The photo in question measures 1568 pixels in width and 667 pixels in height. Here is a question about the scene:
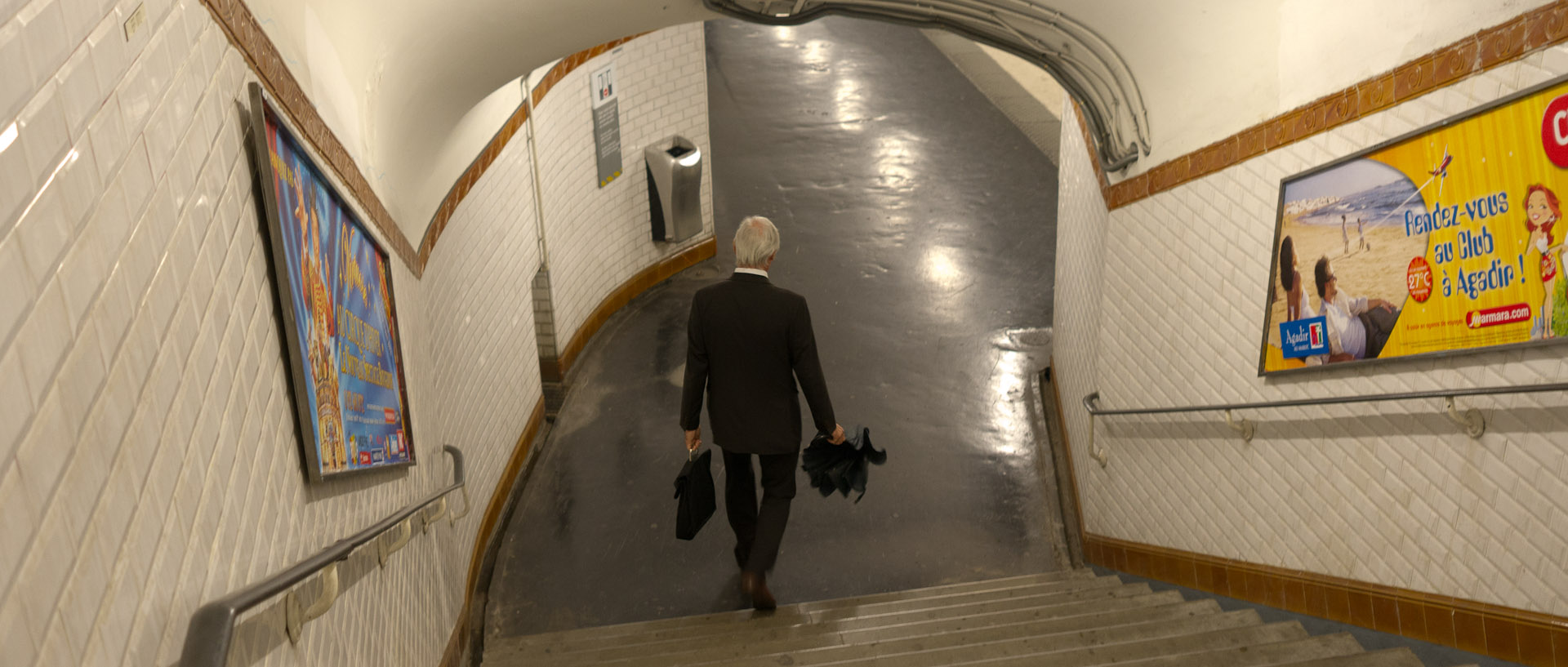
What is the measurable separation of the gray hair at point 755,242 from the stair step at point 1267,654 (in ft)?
6.14

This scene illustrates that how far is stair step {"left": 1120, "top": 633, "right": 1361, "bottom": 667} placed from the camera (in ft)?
10.7

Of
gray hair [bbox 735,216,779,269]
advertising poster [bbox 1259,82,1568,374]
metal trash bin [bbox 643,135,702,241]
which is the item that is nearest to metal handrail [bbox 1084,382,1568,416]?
advertising poster [bbox 1259,82,1568,374]

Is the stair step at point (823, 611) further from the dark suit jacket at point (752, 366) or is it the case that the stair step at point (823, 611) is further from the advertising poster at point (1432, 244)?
the advertising poster at point (1432, 244)

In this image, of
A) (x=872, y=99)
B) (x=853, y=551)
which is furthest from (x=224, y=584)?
(x=872, y=99)

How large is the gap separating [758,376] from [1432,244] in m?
2.26

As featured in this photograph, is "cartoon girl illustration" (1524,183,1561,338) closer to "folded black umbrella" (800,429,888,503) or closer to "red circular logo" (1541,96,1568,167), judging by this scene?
"red circular logo" (1541,96,1568,167)

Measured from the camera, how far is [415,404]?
3.70 meters

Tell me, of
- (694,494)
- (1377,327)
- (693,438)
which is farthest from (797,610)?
(1377,327)

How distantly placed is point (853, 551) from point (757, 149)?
6005 mm

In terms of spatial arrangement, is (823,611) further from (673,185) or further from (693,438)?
(673,185)

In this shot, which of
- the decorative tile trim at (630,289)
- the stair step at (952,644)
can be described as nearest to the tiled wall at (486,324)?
the decorative tile trim at (630,289)

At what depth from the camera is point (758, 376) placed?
418cm

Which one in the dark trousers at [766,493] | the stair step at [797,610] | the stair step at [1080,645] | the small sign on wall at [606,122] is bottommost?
the stair step at [797,610]

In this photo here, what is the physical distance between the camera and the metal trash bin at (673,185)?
7926mm
